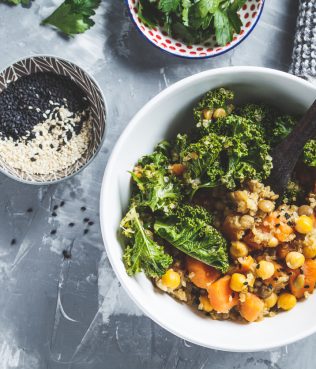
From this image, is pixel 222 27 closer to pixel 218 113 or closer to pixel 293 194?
pixel 218 113

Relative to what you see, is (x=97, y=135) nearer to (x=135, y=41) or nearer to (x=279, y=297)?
(x=135, y=41)

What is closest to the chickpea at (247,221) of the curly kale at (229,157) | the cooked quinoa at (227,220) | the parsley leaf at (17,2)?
the cooked quinoa at (227,220)

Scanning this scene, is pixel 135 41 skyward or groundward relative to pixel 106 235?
skyward

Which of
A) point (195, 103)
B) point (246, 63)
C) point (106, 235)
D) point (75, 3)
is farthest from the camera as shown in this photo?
point (246, 63)

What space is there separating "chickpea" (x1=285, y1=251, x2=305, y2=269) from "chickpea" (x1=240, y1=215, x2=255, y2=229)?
168 millimetres

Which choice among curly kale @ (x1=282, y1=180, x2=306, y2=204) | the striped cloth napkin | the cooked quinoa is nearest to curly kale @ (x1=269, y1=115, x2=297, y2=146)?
the cooked quinoa

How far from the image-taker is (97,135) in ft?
8.07

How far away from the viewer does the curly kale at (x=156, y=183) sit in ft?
6.61

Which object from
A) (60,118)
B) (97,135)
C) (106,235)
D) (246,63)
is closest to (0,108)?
(60,118)

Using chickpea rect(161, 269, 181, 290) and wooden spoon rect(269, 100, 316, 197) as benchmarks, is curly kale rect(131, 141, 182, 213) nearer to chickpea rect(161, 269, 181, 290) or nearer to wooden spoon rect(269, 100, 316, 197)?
chickpea rect(161, 269, 181, 290)

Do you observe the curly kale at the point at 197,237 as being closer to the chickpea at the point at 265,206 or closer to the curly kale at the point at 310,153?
the chickpea at the point at 265,206

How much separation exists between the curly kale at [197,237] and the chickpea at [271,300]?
189 mm

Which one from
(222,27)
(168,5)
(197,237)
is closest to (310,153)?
(197,237)

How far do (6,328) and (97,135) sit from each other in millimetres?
910
